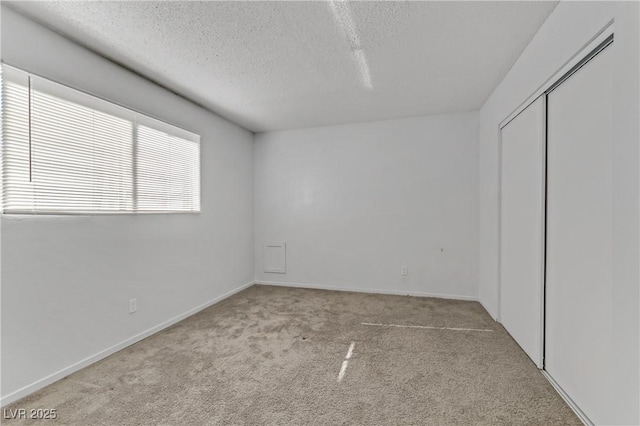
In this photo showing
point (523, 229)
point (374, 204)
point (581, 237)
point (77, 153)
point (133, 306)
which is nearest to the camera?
point (581, 237)

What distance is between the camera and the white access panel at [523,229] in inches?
81.0

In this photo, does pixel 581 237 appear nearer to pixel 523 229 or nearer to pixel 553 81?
pixel 523 229

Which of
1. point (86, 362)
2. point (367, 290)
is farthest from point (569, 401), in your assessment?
point (86, 362)

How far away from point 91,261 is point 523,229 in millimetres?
3654

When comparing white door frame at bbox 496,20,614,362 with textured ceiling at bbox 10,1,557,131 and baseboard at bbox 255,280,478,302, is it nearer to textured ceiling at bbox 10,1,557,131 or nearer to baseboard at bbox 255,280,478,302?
textured ceiling at bbox 10,1,557,131

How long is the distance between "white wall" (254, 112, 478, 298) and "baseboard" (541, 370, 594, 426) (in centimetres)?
186

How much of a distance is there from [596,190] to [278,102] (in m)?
3.02

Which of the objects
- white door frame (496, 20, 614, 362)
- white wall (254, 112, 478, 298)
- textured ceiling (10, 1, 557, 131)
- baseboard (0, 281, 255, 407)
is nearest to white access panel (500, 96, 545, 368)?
white door frame (496, 20, 614, 362)

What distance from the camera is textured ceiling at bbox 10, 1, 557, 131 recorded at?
179cm

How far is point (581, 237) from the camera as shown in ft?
5.28

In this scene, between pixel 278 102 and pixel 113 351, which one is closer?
pixel 113 351

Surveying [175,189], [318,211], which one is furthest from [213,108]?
[318,211]

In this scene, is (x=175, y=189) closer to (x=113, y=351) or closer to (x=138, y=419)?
(x=113, y=351)

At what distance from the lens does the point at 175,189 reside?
3068 millimetres
